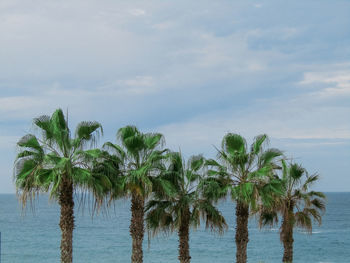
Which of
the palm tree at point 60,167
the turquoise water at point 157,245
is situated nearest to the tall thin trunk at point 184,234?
the palm tree at point 60,167


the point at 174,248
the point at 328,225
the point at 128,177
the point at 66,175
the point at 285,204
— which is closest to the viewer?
the point at 66,175

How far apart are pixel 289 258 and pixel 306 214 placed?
8.03 feet

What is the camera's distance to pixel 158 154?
2206 centimetres

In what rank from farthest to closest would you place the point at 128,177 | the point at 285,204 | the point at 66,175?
the point at 285,204
the point at 128,177
the point at 66,175

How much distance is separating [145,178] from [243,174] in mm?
4728

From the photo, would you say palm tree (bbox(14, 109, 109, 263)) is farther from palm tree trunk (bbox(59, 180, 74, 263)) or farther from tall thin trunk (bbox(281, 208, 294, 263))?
tall thin trunk (bbox(281, 208, 294, 263))

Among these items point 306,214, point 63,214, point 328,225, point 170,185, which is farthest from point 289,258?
point 328,225

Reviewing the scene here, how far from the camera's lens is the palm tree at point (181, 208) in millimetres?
22531

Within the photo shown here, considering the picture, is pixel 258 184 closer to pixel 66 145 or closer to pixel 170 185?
pixel 170 185

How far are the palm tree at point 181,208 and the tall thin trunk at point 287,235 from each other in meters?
4.37

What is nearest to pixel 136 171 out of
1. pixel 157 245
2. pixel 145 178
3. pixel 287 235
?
pixel 145 178

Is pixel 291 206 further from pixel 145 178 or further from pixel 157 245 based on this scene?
pixel 157 245

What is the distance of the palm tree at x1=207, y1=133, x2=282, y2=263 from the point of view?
22.3m

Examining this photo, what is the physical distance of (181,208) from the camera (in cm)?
2248
